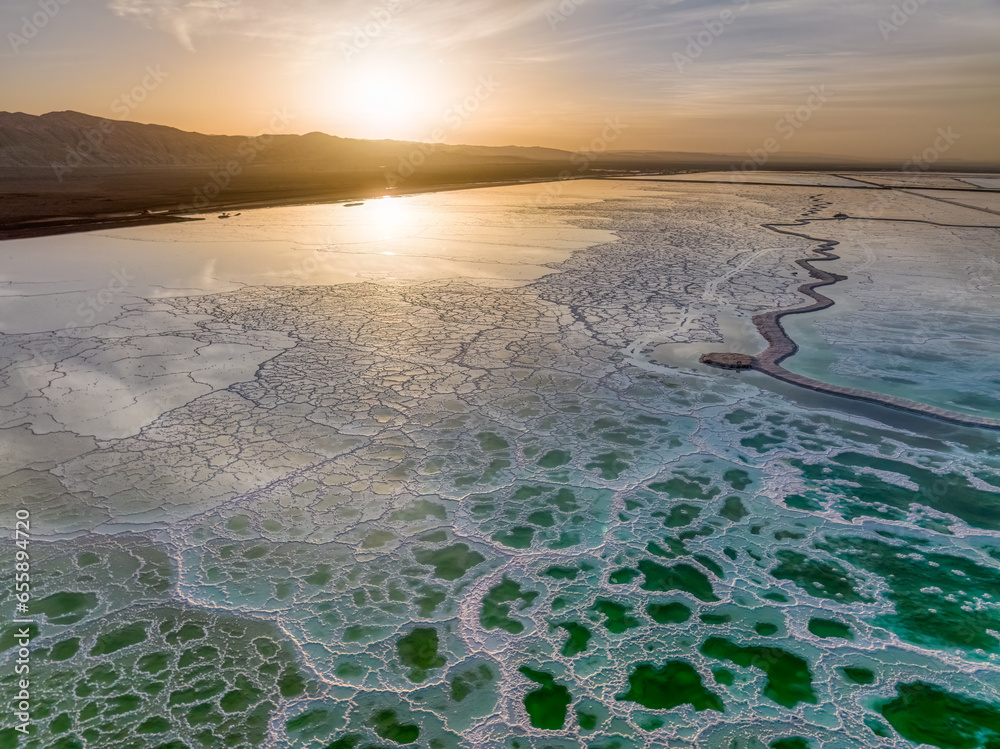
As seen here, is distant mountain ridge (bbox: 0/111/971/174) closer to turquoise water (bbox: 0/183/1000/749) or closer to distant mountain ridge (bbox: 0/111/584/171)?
distant mountain ridge (bbox: 0/111/584/171)

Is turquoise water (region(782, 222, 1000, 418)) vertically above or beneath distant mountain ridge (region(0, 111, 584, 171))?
beneath

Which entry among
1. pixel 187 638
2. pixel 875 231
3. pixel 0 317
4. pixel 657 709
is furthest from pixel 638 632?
pixel 875 231

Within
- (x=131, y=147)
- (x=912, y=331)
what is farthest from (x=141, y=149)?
(x=912, y=331)

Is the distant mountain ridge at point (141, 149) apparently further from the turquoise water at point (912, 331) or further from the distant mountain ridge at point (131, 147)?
the turquoise water at point (912, 331)

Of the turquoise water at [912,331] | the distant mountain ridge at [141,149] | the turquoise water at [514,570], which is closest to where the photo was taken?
the turquoise water at [514,570]

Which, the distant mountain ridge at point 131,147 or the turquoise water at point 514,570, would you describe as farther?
the distant mountain ridge at point 131,147

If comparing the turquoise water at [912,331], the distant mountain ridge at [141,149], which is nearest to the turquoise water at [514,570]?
the turquoise water at [912,331]

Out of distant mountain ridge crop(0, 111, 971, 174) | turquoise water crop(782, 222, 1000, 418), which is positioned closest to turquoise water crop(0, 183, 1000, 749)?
turquoise water crop(782, 222, 1000, 418)

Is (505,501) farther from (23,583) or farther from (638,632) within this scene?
(23,583)
